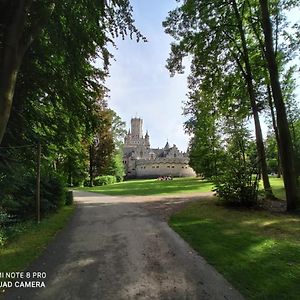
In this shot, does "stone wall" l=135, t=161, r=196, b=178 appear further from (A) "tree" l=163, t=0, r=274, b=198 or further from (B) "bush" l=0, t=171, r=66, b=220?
(B) "bush" l=0, t=171, r=66, b=220

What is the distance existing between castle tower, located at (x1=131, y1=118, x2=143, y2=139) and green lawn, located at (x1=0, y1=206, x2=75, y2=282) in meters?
145

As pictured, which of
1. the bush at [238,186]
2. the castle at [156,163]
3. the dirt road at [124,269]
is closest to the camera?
the dirt road at [124,269]

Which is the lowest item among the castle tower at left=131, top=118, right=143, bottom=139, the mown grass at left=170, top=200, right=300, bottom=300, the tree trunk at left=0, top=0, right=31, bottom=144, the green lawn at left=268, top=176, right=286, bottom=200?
the mown grass at left=170, top=200, right=300, bottom=300

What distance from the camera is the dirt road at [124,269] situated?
5676 mm

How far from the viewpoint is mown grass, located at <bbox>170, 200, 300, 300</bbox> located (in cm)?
595

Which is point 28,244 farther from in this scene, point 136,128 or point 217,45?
point 136,128

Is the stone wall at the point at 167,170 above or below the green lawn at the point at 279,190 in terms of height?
above

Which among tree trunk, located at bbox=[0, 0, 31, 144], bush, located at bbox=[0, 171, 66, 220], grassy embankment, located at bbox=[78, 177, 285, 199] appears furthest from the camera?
grassy embankment, located at bbox=[78, 177, 285, 199]

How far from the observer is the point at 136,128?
524ft

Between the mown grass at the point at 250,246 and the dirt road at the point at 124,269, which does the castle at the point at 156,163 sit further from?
the dirt road at the point at 124,269

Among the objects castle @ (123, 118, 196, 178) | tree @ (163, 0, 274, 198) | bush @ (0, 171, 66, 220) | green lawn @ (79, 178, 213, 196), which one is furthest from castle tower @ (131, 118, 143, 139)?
bush @ (0, 171, 66, 220)

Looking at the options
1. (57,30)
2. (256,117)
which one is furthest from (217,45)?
(57,30)

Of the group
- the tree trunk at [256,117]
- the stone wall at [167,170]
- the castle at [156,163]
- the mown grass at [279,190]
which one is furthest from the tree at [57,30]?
the stone wall at [167,170]

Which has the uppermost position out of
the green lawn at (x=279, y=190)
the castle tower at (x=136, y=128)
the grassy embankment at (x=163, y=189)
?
the castle tower at (x=136, y=128)
